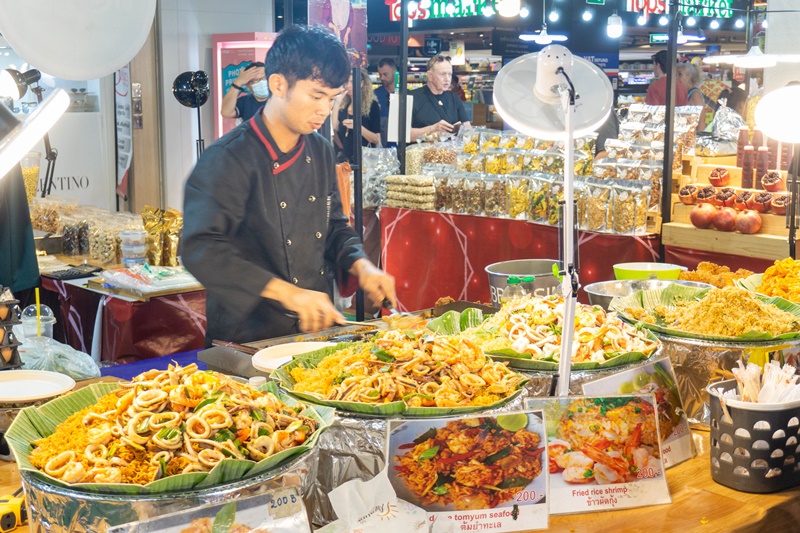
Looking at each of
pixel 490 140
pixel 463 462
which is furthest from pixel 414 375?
pixel 490 140

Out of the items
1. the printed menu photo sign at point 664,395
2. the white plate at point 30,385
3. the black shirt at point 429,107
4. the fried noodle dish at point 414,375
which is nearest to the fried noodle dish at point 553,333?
the printed menu photo sign at point 664,395

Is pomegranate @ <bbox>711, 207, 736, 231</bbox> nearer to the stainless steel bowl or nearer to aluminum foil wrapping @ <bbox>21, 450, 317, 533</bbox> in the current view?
the stainless steel bowl

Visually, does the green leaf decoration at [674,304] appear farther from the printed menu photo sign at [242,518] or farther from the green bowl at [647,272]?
the printed menu photo sign at [242,518]

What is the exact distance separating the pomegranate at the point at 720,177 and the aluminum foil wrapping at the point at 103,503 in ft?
14.3

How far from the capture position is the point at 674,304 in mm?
2947

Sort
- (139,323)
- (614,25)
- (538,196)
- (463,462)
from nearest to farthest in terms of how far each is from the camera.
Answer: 1. (463,462)
2. (139,323)
3. (538,196)
4. (614,25)

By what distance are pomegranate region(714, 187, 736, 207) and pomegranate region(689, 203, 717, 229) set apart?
0.05 m

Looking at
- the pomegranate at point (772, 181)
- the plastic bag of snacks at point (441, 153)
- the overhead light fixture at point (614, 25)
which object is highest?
the overhead light fixture at point (614, 25)

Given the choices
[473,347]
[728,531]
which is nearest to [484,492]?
[473,347]

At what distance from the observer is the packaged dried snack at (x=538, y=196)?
593 cm

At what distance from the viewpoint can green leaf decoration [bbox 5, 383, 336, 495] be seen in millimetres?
1426

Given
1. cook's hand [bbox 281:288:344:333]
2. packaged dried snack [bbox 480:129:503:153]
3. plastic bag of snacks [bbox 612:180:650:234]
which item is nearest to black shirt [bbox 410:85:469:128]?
packaged dried snack [bbox 480:129:503:153]

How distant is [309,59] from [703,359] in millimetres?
1635

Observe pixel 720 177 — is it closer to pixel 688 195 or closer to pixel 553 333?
pixel 688 195
